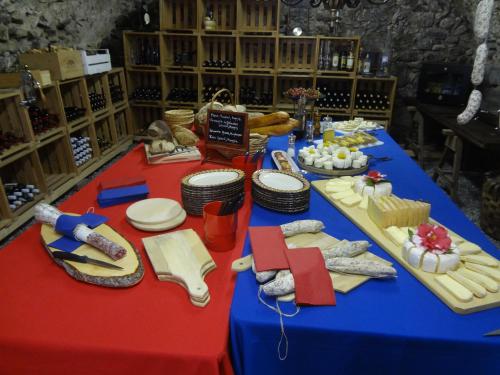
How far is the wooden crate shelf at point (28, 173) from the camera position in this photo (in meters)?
3.39

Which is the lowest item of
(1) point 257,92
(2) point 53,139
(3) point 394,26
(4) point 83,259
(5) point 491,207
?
(5) point 491,207

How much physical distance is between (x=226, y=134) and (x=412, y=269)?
1.26 metres

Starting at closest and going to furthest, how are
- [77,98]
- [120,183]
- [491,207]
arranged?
[120,183]
[491,207]
[77,98]

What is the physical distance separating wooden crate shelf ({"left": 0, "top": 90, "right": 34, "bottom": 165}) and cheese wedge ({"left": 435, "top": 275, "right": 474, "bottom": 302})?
3.25 meters

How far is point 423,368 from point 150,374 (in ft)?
2.55

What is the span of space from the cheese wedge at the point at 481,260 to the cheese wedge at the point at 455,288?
0.45 ft

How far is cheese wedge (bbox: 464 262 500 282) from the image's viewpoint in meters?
1.19

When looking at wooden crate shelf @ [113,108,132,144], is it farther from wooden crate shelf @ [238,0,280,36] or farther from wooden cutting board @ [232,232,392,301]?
wooden cutting board @ [232,232,392,301]

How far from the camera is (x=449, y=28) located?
5148mm

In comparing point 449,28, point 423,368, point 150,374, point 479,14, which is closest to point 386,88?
point 449,28

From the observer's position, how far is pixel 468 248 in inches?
52.2

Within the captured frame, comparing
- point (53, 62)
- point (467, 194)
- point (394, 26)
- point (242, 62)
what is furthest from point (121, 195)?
point (394, 26)

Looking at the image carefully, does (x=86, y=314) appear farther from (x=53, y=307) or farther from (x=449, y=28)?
(x=449, y=28)

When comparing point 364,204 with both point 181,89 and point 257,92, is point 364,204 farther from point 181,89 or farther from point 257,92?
point 181,89
